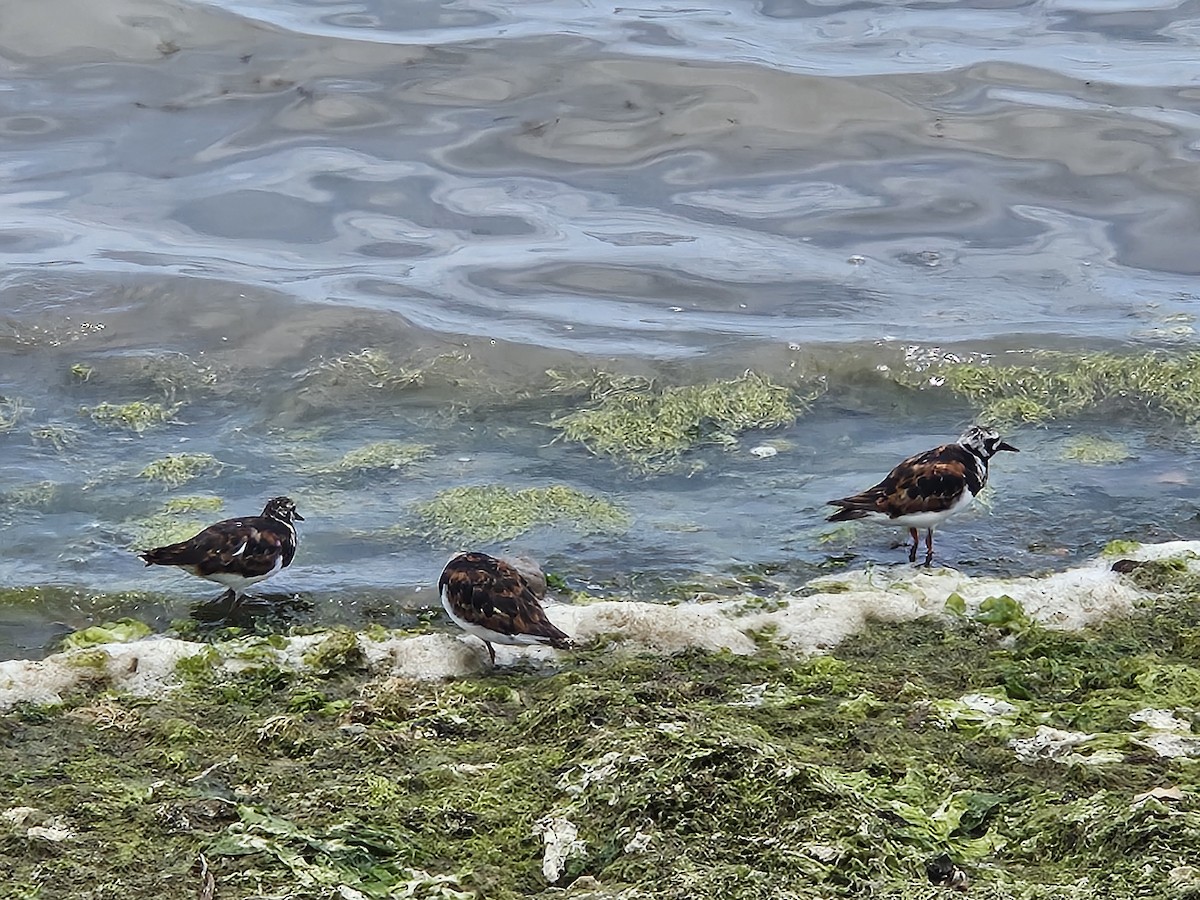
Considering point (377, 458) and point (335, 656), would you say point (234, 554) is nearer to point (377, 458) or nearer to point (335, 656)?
point (335, 656)

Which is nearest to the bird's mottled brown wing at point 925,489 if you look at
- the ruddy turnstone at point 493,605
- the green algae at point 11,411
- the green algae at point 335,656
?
the ruddy turnstone at point 493,605

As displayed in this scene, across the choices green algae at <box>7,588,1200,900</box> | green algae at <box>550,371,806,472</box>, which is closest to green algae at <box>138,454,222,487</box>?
green algae at <box>550,371,806,472</box>

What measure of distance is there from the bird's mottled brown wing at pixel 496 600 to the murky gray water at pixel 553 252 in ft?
2.75

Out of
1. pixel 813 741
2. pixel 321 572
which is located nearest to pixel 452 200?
pixel 321 572

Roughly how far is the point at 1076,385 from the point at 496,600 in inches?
199

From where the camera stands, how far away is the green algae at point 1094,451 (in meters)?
7.82

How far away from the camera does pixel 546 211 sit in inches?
471

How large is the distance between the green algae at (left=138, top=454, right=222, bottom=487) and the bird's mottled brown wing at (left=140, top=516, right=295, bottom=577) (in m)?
1.32

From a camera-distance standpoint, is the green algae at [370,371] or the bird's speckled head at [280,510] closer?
the bird's speckled head at [280,510]

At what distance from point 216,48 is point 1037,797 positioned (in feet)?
42.0

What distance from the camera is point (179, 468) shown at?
7.76m

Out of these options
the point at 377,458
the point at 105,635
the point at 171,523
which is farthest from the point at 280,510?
the point at 377,458

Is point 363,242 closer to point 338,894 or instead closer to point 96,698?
point 96,698

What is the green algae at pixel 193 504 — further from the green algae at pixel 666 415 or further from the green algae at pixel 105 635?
the green algae at pixel 666 415
